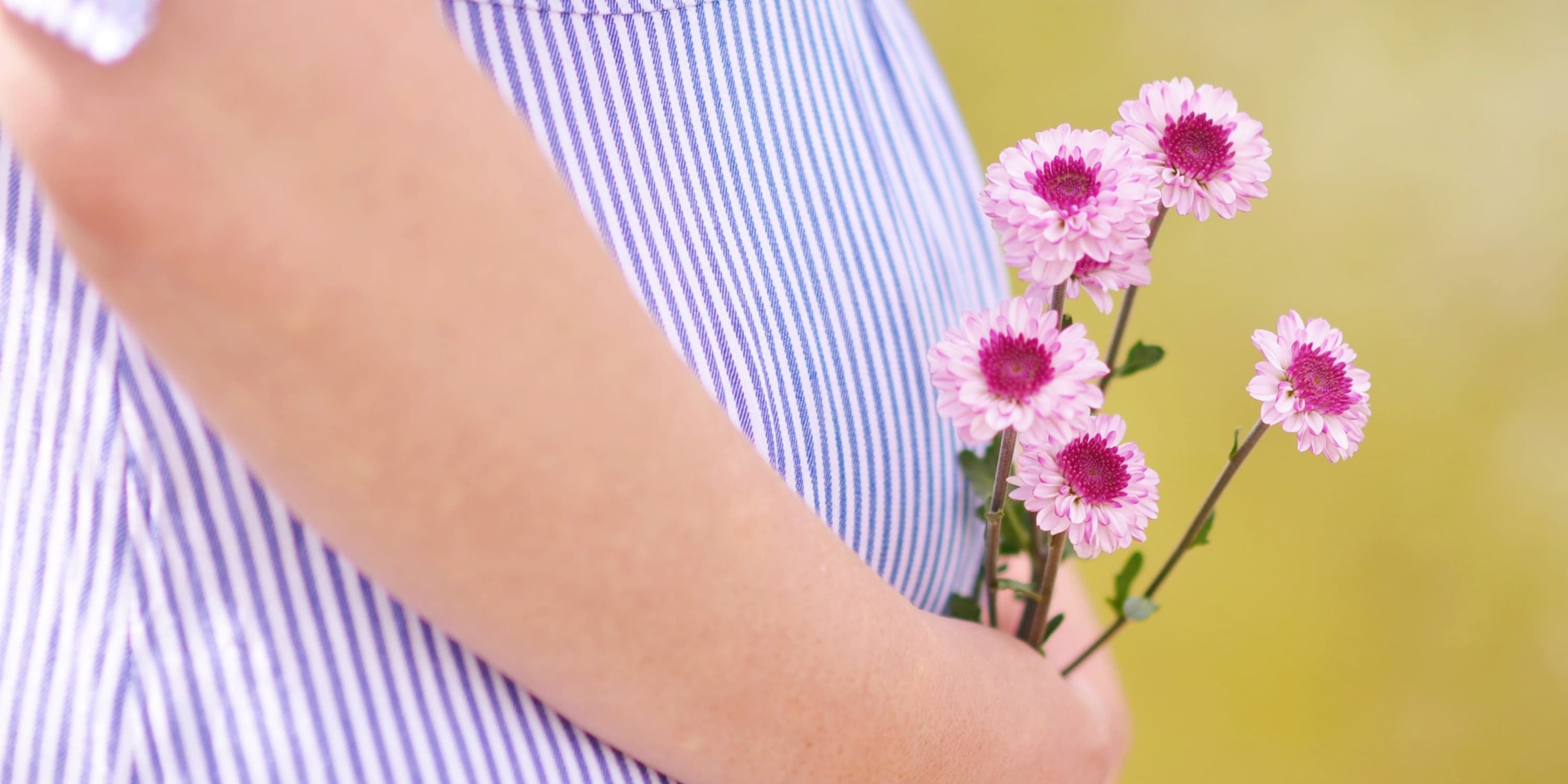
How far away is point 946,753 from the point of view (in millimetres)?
418

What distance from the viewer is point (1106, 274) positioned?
0.38 m

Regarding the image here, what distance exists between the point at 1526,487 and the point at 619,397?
42.5 inches

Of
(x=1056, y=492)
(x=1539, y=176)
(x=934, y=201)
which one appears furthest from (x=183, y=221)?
(x=1539, y=176)

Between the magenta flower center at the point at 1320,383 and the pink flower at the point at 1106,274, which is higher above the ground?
the pink flower at the point at 1106,274

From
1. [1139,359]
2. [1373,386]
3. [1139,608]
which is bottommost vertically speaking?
[1139,608]

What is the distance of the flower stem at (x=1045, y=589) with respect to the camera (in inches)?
17.8

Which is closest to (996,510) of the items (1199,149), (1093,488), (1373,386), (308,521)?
(1093,488)

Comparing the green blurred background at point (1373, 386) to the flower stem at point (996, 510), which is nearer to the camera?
the flower stem at point (996, 510)

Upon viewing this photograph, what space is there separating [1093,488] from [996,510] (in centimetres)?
6

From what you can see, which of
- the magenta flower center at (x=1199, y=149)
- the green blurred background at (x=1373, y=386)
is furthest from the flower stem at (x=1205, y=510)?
the green blurred background at (x=1373, y=386)

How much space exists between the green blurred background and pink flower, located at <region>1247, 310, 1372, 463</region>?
0.77m

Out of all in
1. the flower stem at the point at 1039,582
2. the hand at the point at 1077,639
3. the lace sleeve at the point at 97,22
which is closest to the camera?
the lace sleeve at the point at 97,22

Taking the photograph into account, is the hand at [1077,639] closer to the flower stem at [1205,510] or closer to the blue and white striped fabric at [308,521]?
the flower stem at [1205,510]

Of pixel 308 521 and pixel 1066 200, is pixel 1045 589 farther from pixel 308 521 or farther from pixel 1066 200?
pixel 308 521
